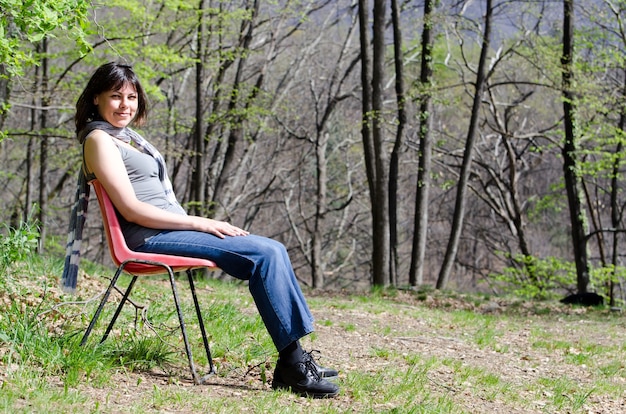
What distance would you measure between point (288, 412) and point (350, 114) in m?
22.9

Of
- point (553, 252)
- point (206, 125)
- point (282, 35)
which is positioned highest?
point (282, 35)

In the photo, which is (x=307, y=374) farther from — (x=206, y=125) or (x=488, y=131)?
(x=488, y=131)

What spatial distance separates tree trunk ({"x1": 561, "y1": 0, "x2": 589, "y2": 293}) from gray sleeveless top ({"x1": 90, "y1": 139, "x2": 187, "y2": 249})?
10.8 meters

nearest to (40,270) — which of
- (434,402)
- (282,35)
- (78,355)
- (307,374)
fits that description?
(78,355)

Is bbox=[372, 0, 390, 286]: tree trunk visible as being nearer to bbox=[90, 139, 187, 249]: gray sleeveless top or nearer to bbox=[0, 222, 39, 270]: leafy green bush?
bbox=[0, 222, 39, 270]: leafy green bush

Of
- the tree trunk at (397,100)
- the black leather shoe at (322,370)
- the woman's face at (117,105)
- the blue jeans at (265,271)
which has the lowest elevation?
the black leather shoe at (322,370)

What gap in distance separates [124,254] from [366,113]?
29.5ft

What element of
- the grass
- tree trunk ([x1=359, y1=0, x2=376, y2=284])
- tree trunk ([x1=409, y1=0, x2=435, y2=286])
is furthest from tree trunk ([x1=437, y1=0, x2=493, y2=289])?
the grass

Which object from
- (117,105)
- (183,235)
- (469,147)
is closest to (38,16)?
(117,105)

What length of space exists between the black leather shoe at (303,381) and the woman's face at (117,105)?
149 centimetres

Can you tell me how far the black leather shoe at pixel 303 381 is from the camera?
3559mm

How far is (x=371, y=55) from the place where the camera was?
1278cm

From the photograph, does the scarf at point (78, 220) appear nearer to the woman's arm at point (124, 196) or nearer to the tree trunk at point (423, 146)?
the woman's arm at point (124, 196)

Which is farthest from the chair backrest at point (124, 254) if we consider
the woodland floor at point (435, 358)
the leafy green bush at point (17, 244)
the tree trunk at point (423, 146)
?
the tree trunk at point (423, 146)
